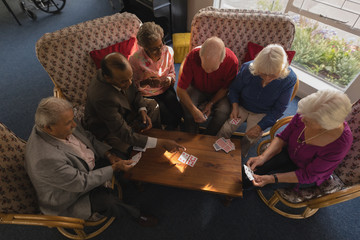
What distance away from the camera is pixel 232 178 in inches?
70.8

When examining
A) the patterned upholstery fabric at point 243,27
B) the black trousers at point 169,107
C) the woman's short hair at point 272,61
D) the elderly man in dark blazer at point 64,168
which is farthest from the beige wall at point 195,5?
the elderly man in dark blazer at point 64,168

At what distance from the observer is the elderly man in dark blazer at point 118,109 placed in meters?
1.60

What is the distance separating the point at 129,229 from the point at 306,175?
5.74 feet

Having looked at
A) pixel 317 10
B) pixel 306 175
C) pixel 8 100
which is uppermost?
pixel 317 10

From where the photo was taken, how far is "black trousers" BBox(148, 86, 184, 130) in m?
2.49

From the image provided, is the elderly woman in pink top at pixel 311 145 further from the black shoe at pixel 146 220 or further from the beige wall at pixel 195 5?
the beige wall at pixel 195 5

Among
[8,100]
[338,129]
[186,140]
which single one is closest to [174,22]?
[186,140]

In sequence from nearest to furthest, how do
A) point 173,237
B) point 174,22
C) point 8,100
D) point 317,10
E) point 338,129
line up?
1. point 338,129
2. point 173,237
3. point 317,10
4. point 8,100
5. point 174,22

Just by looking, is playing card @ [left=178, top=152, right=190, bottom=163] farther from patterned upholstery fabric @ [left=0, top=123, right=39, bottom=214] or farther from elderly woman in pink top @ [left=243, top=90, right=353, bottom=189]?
patterned upholstery fabric @ [left=0, top=123, right=39, bottom=214]

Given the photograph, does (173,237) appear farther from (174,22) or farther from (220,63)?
(174,22)

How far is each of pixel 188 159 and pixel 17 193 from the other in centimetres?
134

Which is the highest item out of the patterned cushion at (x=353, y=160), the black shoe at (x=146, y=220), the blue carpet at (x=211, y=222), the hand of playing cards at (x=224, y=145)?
the patterned cushion at (x=353, y=160)

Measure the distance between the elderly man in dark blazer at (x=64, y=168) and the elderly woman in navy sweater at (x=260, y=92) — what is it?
133 centimetres

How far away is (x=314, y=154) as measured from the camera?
64.1 inches
